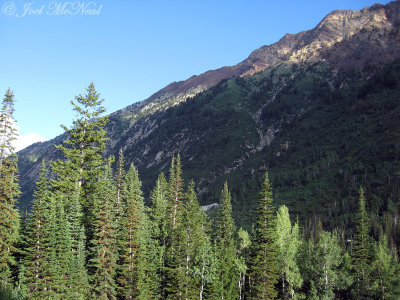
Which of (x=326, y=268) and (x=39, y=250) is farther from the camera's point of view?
(x=326, y=268)

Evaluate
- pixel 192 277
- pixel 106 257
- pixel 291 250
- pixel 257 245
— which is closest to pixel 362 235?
pixel 291 250

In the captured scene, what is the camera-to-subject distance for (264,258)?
61.0m

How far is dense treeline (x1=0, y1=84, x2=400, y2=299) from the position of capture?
44531 millimetres

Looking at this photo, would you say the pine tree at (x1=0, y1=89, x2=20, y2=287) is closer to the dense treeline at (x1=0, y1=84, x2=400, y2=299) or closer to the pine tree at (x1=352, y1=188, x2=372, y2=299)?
the dense treeline at (x1=0, y1=84, x2=400, y2=299)

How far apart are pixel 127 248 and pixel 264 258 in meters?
24.6

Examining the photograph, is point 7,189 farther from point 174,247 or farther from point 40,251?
point 174,247

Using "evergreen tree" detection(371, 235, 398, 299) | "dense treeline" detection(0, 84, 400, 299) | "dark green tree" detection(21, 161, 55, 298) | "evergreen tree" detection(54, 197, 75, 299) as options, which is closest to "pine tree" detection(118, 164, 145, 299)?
"dense treeline" detection(0, 84, 400, 299)

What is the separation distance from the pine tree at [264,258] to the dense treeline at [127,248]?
0.60 ft

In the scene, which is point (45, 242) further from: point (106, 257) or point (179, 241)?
point (179, 241)

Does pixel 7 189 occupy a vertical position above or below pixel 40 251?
above

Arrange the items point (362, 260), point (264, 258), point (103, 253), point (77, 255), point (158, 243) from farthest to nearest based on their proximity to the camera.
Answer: point (362, 260) < point (158, 243) < point (264, 258) < point (77, 255) < point (103, 253)

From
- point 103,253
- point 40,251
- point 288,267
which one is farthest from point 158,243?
point 40,251

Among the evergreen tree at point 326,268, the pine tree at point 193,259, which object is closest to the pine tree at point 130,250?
the pine tree at point 193,259

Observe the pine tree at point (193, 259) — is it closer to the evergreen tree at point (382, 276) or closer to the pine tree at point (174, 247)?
the pine tree at point (174, 247)
